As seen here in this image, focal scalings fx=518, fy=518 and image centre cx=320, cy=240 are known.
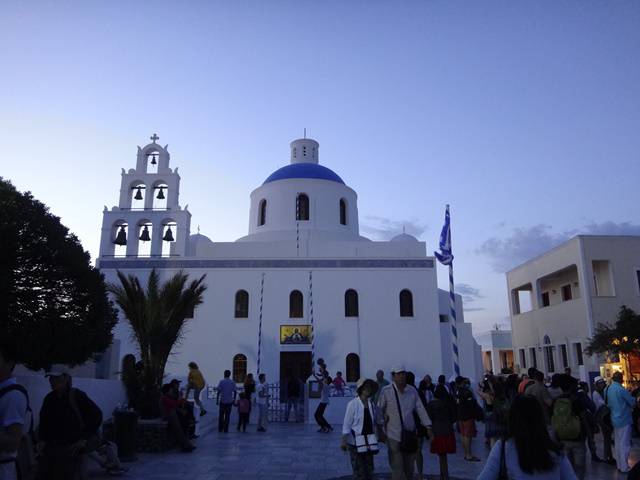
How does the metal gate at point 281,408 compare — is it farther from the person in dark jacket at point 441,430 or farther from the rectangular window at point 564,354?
the rectangular window at point 564,354

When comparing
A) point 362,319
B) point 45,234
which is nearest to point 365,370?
point 362,319

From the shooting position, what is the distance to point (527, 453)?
2.69m

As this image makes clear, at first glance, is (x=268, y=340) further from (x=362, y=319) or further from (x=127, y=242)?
(x=127, y=242)

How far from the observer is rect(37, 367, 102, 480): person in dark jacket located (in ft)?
13.4

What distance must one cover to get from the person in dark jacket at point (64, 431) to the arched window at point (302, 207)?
19.9m

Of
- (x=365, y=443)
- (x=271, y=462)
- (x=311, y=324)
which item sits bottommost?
(x=271, y=462)

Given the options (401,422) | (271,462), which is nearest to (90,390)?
(271,462)

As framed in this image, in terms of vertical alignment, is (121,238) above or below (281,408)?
above

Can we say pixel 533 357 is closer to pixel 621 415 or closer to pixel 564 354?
pixel 564 354

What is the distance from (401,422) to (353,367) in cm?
1547

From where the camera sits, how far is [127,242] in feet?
68.7

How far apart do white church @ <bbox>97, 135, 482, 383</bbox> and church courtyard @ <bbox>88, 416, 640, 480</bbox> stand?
968 centimetres

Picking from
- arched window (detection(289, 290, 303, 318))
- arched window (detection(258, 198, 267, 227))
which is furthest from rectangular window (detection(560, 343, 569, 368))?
arched window (detection(258, 198, 267, 227))

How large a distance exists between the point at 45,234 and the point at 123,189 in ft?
37.3
